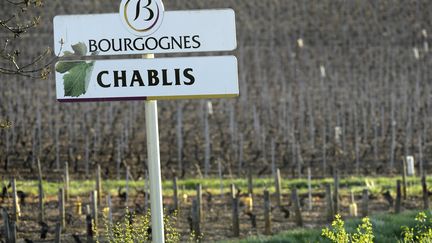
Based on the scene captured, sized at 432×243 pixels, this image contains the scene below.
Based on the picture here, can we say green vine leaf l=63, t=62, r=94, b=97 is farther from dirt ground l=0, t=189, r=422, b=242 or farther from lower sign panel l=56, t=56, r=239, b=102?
dirt ground l=0, t=189, r=422, b=242

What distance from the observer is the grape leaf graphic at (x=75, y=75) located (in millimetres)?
6375

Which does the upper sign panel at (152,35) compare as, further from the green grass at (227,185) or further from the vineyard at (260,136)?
the green grass at (227,185)

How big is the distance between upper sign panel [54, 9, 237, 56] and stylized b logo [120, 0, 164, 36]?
0.12 ft

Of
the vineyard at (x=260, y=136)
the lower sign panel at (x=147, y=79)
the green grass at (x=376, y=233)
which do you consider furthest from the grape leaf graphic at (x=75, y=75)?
the green grass at (x=376, y=233)

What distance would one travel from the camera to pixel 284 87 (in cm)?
3120

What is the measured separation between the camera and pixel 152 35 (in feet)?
21.1

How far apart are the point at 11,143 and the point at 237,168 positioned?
585cm

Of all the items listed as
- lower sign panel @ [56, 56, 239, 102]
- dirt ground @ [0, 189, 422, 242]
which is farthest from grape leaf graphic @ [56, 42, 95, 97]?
dirt ground @ [0, 189, 422, 242]

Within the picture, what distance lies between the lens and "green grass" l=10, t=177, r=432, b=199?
57.6 feet

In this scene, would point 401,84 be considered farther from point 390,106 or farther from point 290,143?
point 290,143

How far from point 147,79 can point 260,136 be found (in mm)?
18552

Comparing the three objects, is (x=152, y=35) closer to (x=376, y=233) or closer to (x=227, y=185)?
(x=376, y=233)

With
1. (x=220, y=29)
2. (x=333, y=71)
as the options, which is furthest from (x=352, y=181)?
(x=333, y=71)

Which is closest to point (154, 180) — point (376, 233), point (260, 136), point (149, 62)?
point (149, 62)
